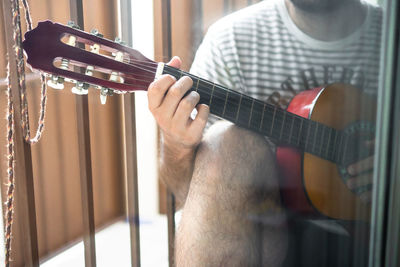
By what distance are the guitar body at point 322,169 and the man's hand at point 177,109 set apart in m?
0.14

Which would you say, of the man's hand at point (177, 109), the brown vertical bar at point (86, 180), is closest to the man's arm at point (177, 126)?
the man's hand at point (177, 109)

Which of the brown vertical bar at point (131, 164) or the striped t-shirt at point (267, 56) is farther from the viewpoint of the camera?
the brown vertical bar at point (131, 164)

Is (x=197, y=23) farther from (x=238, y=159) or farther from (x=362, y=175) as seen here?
(x=362, y=175)

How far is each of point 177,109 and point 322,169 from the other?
0.23 m

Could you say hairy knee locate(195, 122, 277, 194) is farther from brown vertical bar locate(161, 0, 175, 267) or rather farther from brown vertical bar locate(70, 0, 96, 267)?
brown vertical bar locate(70, 0, 96, 267)

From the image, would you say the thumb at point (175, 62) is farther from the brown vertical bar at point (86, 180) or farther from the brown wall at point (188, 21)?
the brown vertical bar at point (86, 180)

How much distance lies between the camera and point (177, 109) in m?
0.64

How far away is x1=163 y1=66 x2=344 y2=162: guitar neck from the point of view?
0.63 m

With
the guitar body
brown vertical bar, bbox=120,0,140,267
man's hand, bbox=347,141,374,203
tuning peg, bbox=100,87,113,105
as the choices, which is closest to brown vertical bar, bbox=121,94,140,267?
brown vertical bar, bbox=120,0,140,267

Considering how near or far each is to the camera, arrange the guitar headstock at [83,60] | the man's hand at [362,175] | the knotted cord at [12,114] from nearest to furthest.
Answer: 1. the man's hand at [362,175]
2. the guitar headstock at [83,60]
3. the knotted cord at [12,114]

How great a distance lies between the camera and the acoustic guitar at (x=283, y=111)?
0.54m

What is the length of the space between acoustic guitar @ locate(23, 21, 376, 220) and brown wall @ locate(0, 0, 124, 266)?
100 mm

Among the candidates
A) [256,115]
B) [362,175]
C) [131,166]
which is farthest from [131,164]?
[362,175]

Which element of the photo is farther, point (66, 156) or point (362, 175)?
point (66, 156)
